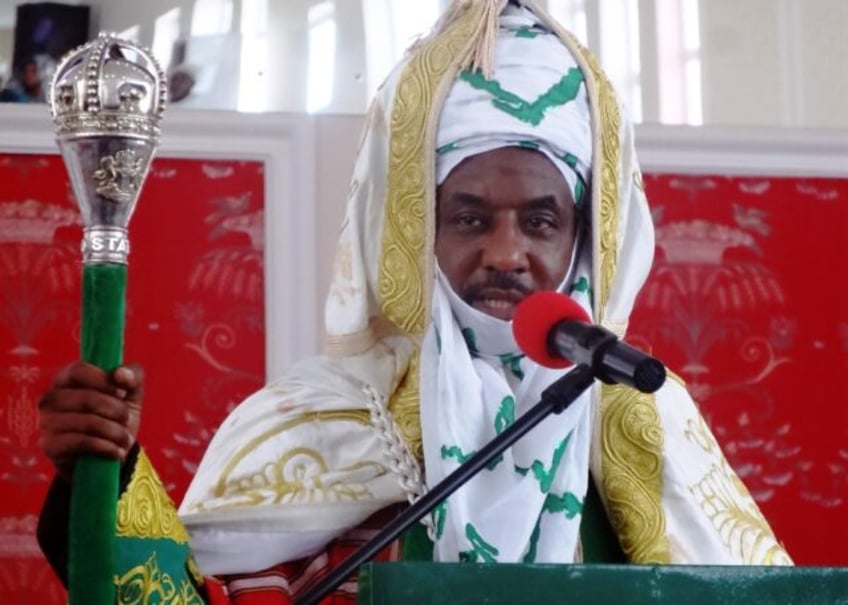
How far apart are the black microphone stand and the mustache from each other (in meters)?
0.68

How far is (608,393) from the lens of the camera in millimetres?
3121

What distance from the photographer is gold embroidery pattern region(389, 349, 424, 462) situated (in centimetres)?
303

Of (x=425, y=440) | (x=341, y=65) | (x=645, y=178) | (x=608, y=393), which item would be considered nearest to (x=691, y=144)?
(x=645, y=178)

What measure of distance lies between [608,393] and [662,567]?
98 cm

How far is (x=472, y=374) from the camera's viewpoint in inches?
117

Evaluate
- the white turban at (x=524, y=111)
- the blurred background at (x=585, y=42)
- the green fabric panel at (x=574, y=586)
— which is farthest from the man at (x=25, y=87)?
the green fabric panel at (x=574, y=586)

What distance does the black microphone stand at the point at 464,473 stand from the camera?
2.26 meters

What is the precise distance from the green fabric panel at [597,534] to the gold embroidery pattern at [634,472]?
1.2 inches

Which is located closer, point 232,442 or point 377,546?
point 377,546

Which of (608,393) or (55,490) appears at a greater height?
(608,393)

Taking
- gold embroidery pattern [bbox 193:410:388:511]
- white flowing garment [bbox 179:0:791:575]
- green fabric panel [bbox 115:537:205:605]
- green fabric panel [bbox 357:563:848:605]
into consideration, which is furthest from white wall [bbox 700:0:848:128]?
green fabric panel [bbox 357:563:848:605]

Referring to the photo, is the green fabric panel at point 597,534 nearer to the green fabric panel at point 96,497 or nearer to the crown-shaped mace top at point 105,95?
the green fabric panel at point 96,497

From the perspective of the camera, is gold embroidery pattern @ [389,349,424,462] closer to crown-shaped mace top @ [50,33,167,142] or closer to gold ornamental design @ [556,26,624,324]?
gold ornamental design @ [556,26,624,324]

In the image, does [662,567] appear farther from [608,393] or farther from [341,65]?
[341,65]
